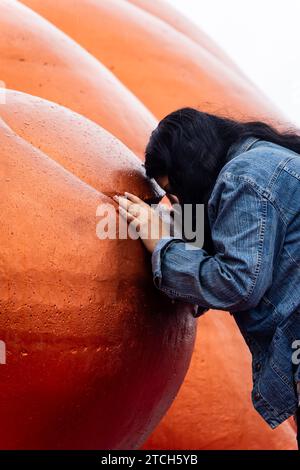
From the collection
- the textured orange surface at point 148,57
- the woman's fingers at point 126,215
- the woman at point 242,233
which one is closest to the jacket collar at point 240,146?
the woman at point 242,233

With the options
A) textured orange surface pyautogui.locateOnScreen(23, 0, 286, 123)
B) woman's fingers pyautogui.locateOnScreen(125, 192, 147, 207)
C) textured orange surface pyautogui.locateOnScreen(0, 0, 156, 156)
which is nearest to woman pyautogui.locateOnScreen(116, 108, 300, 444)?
woman's fingers pyautogui.locateOnScreen(125, 192, 147, 207)

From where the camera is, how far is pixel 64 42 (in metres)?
3.54

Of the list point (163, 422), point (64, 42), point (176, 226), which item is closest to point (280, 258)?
point (176, 226)

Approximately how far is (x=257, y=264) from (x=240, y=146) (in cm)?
36

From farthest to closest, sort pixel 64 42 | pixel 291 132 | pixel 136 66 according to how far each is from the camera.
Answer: pixel 136 66 → pixel 64 42 → pixel 291 132

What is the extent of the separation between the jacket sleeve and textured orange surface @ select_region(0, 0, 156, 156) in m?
1.53

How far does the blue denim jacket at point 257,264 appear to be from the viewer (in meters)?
1.84

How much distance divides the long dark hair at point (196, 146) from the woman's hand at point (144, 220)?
82 mm

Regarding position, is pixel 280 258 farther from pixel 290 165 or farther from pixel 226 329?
pixel 226 329

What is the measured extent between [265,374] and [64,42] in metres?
2.02

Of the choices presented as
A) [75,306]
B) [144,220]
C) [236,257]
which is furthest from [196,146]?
[75,306]

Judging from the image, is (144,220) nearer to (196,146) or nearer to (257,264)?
(196,146)

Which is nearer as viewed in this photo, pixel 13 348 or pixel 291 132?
pixel 13 348

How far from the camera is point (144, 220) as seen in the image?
81.8 inches
